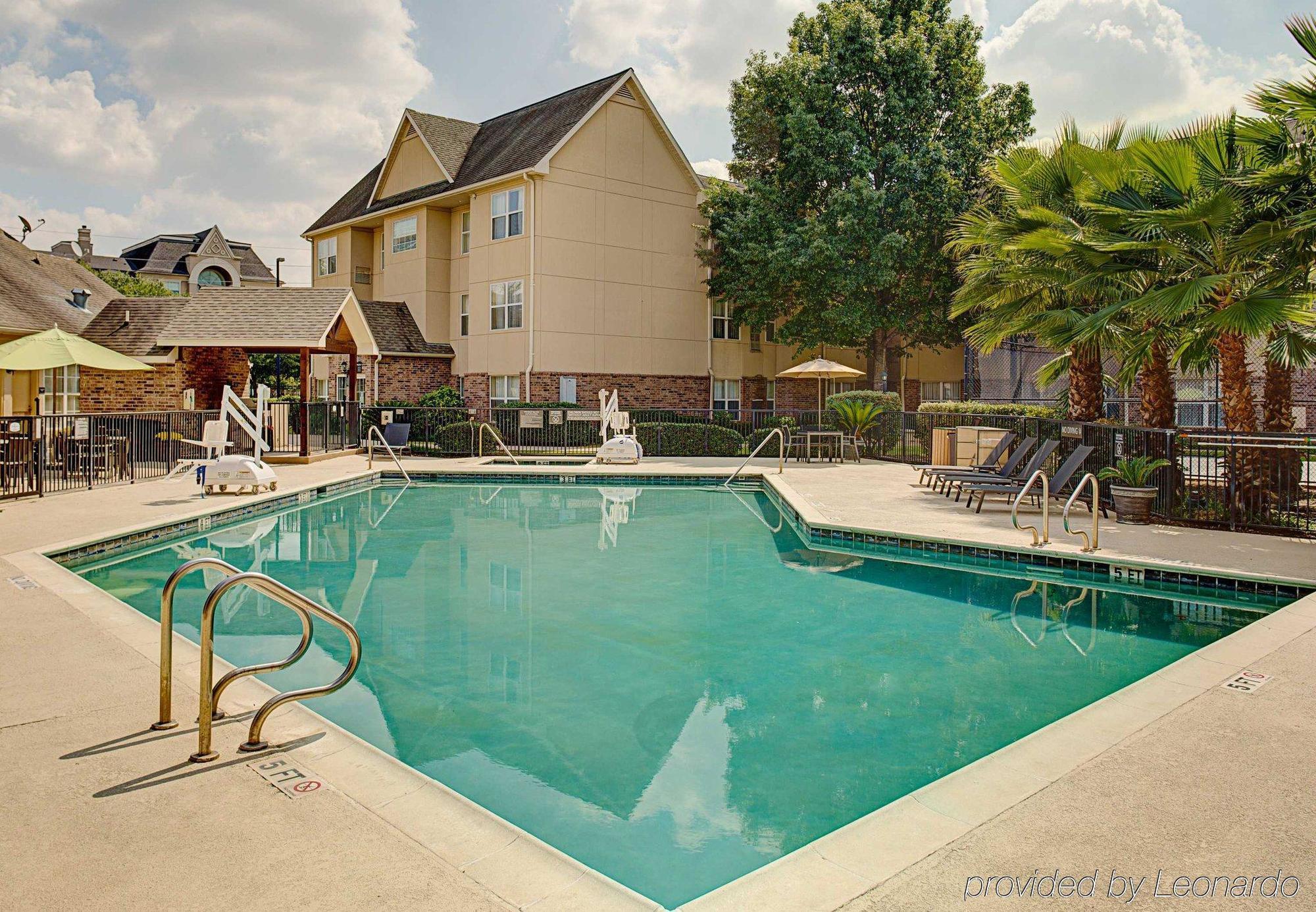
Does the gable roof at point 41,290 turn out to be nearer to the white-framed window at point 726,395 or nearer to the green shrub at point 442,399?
the green shrub at point 442,399

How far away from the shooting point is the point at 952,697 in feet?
19.8

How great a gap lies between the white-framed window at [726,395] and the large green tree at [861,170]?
95.9 inches

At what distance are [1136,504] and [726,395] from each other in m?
19.2

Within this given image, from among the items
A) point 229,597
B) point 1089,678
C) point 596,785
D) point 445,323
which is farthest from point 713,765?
point 445,323

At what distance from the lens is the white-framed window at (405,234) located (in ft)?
97.8

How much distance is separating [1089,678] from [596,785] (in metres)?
3.89

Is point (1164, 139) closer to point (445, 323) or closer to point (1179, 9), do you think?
point (1179, 9)

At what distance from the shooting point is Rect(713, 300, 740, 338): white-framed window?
29812 millimetres

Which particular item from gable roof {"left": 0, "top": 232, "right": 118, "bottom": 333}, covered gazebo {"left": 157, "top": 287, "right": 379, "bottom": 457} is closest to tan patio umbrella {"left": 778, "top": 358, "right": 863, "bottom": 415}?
covered gazebo {"left": 157, "top": 287, "right": 379, "bottom": 457}

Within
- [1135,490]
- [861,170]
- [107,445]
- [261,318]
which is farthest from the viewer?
[861,170]

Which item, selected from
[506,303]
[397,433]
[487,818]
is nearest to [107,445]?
[397,433]

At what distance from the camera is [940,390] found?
3456 centimetres

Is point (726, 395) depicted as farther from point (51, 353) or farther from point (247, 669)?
point (247, 669)

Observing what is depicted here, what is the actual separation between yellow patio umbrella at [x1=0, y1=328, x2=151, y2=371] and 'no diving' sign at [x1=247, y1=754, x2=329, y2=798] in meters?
13.4
